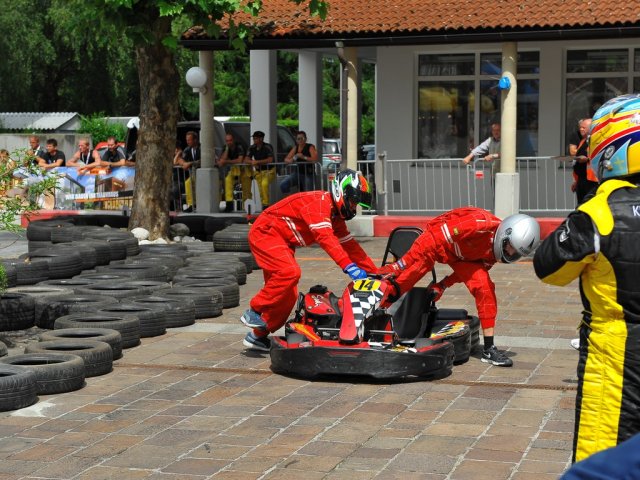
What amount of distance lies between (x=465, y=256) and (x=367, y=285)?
100 cm

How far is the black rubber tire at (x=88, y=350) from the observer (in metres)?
8.75

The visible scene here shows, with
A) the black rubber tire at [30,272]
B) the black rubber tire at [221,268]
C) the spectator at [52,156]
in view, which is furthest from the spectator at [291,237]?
the spectator at [52,156]

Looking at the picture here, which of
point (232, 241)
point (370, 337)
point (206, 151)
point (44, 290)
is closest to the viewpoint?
point (370, 337)

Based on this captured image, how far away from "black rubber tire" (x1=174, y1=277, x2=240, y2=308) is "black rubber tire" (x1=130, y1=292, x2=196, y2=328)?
2.35ft

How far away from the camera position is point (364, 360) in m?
8.35

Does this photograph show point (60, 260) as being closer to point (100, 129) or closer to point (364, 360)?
point (364, 360)

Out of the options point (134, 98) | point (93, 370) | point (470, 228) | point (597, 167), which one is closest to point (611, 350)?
point (597, 167)

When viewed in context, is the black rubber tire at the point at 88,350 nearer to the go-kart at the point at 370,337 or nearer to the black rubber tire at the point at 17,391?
the black rubber tire at the point at 17,391

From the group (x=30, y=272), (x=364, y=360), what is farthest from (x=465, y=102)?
→ (x=364, y=360)

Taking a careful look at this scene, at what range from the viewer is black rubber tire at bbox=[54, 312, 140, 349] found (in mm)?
9969

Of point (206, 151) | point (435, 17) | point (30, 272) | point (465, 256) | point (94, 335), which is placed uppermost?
point (435, 17)

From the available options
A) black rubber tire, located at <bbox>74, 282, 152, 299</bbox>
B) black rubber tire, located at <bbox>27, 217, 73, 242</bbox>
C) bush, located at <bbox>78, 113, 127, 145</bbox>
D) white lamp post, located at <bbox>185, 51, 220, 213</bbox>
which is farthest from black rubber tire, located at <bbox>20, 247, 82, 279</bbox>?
bush, located at <bbox>78, 113, 127, 145</bbox>

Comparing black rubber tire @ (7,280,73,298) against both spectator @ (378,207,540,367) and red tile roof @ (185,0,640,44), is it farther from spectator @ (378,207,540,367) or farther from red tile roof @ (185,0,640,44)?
red tile roof @ (185,0,640,44)

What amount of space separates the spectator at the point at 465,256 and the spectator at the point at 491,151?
1046 centimetres
